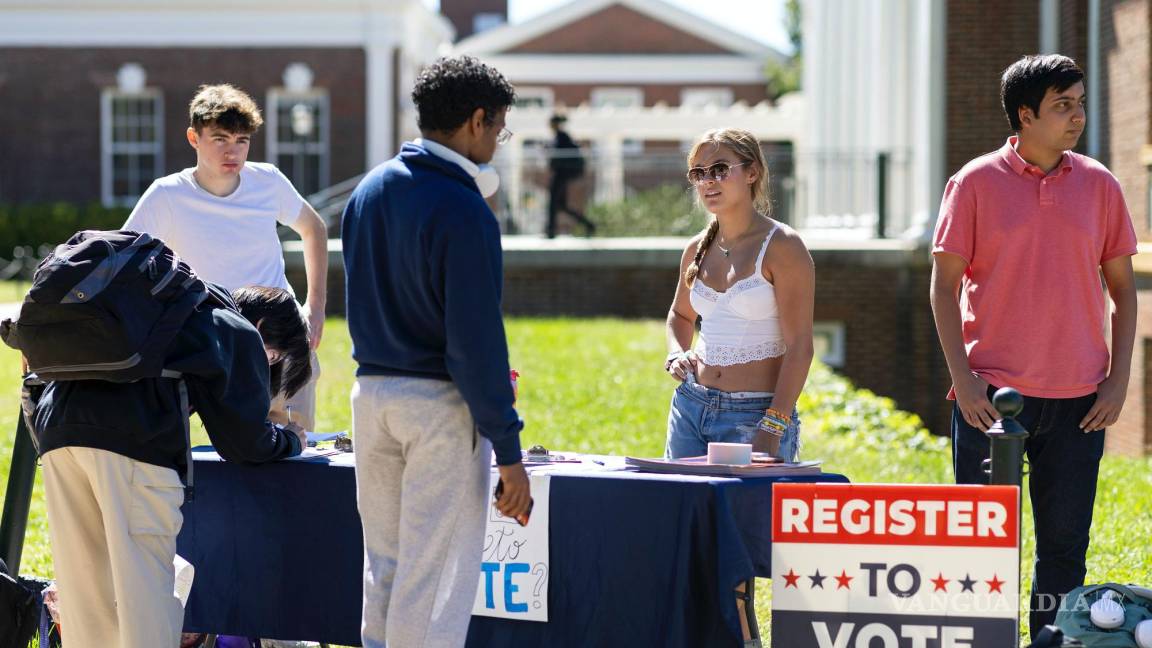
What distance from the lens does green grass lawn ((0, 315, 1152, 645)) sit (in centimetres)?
725

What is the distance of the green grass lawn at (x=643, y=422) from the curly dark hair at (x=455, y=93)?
9.48 feet

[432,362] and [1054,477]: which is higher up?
[432,362]

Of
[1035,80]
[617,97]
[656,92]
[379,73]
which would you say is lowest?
[1035,80]

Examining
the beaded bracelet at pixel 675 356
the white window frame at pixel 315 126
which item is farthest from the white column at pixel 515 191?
the beaded bracelet at pixel 675 356

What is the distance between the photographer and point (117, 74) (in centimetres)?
3073

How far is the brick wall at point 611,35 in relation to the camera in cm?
4709

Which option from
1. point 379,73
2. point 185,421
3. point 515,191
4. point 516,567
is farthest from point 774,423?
point 379,73

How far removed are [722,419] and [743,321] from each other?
329 millimetres

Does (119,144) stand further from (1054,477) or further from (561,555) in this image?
(1054,477)

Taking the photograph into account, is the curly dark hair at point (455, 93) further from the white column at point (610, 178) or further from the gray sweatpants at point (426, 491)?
the white column at point (610, 178)

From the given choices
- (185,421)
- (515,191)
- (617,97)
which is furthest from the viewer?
(617,97)

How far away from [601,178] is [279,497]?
19296 millimetres

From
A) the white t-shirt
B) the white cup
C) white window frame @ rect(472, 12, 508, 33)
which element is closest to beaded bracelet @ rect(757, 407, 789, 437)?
the white cup

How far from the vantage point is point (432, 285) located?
362 centimetres
